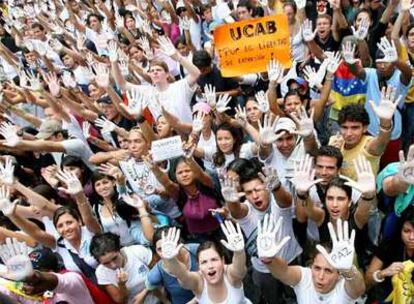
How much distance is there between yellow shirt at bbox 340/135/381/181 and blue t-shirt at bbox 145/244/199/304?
1.25 metres

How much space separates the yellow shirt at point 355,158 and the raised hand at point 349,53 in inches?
41.7

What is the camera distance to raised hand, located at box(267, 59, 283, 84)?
5137mm

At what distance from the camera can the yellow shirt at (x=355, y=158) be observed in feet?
12.8

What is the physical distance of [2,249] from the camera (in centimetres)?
317

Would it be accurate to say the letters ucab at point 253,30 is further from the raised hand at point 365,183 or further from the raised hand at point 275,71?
the raised hand at point 365,183

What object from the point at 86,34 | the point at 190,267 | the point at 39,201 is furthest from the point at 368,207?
the point at 86,34

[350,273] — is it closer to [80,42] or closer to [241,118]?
[241,118]

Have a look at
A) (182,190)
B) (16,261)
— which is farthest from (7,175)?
(16,261)

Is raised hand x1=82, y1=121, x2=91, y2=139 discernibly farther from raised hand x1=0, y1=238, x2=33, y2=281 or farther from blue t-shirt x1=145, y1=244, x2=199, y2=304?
raised hand x1=0, y1=238, x2=33, y2=281

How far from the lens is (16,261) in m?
3.10

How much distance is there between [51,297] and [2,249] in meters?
0.43

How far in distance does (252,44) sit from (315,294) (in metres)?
3.11

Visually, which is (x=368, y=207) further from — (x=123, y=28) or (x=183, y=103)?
(x=123, y=28)

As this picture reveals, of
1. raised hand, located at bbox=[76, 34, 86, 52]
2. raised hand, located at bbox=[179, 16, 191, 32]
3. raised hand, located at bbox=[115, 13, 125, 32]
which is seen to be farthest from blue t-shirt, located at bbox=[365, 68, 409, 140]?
raised hand, located at bbox=[76, 34, 86, 52]
